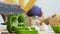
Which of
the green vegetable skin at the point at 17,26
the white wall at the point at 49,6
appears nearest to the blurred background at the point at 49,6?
the white wall at the point at 49,6

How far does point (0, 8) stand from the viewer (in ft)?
2.17

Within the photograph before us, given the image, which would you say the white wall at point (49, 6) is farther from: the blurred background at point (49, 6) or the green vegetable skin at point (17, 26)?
the green vegetable skin at point (17, 26)

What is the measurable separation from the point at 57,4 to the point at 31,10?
483mm

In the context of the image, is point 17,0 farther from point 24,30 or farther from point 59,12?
point 24,30

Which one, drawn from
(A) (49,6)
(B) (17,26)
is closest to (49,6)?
(A) (49,6)

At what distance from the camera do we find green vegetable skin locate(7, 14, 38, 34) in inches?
21.8

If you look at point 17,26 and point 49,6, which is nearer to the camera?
point 17,26

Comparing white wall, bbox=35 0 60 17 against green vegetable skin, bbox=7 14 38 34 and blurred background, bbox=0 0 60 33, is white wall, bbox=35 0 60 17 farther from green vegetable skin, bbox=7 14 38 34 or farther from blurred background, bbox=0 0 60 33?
green vegetable skin, bbox=7 14 38 34

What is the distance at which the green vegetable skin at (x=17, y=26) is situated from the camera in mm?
555

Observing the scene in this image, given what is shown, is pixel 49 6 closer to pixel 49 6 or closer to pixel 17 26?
pixel 49 6

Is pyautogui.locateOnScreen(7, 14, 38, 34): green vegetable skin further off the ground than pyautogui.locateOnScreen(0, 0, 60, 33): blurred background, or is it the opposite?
pyautogui.locateOnScreen(0, 0, 60, 33): blurred background

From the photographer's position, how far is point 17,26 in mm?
613

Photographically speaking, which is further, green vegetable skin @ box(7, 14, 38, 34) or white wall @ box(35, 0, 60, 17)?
white wall @ box(35, 0, 60, 17)

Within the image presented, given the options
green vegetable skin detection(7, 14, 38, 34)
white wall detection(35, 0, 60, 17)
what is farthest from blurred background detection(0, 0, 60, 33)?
green vegetable skin detection(7, 14, 38, 34)
